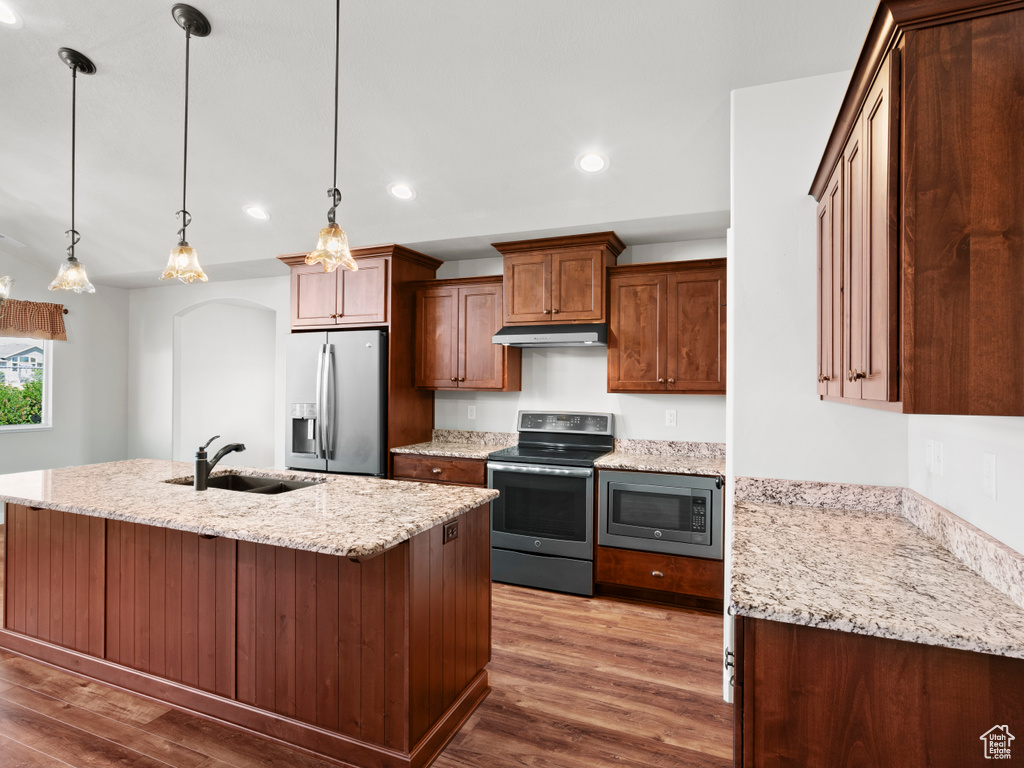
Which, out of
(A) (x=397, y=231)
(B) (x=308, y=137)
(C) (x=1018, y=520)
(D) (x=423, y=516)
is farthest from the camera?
(A) (x=397, y=231)

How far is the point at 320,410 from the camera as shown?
4.18 metres

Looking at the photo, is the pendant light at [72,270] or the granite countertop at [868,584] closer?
the granite countertop at [868,584]

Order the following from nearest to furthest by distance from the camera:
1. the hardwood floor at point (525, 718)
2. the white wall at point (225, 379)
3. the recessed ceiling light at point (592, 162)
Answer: the hardwood floor at point (525, 718) → the recessed ceiling light at point (592, 162) → the white wall at point (225, 379)

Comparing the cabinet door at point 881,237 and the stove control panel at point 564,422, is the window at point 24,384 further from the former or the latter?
the cabinet door at point 881,237

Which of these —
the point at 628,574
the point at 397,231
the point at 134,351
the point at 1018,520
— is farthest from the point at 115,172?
the point at 1018,520

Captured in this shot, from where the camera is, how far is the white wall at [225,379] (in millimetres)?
5980

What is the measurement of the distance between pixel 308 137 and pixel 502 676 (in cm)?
312

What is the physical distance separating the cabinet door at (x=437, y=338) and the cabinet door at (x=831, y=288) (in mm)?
2667

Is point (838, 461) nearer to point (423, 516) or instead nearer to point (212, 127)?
point (423, 516)

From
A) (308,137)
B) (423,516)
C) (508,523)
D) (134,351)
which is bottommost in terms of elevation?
(508,523)

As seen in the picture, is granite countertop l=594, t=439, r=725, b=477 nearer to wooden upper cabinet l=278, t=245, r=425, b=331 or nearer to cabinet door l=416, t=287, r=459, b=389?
cabinet door l=416, t=287, r=459, b=389

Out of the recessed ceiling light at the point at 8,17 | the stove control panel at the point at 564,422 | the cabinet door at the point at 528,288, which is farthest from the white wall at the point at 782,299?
the recessed ceiling light at the point at 8,17

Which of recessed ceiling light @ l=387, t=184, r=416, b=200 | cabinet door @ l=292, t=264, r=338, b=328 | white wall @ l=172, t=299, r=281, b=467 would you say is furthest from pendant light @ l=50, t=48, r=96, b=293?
white wall @ l=172, t=299, r=281, b=467

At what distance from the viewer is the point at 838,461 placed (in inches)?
81.6
